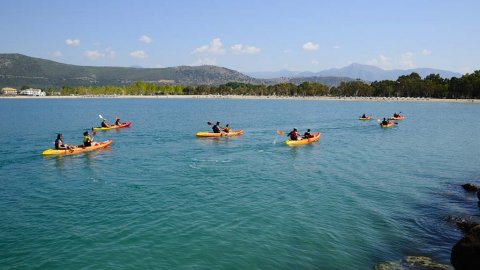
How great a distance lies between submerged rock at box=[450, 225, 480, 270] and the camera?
1048cm

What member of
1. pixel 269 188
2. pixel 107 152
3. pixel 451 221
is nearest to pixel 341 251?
pixel 451 221

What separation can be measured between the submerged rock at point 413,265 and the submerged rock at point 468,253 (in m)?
1.81

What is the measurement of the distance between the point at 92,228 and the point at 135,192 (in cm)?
552

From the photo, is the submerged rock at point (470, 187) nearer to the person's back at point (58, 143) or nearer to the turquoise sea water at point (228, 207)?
the turquoise sea water at point (228, 207)

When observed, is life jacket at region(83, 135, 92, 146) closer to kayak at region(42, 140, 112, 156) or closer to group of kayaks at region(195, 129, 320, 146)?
kayak at region(42, 140, 112, 156)

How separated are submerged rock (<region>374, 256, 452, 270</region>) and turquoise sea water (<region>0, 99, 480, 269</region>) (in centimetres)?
51

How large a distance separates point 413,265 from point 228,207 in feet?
29.5

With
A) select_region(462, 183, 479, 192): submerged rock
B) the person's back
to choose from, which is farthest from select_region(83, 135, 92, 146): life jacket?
select_region(462, 183, 479, 192): submerged rock

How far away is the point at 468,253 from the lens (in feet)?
35.1

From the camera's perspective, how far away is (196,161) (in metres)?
30.5

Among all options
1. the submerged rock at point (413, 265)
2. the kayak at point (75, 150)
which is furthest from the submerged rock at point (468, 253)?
the kayak at point (75, 150)

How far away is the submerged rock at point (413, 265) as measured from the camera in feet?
42.3

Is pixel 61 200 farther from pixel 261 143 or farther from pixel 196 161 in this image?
pixel 261 143

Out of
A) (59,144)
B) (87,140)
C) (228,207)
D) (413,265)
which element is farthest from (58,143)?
(413,265)
